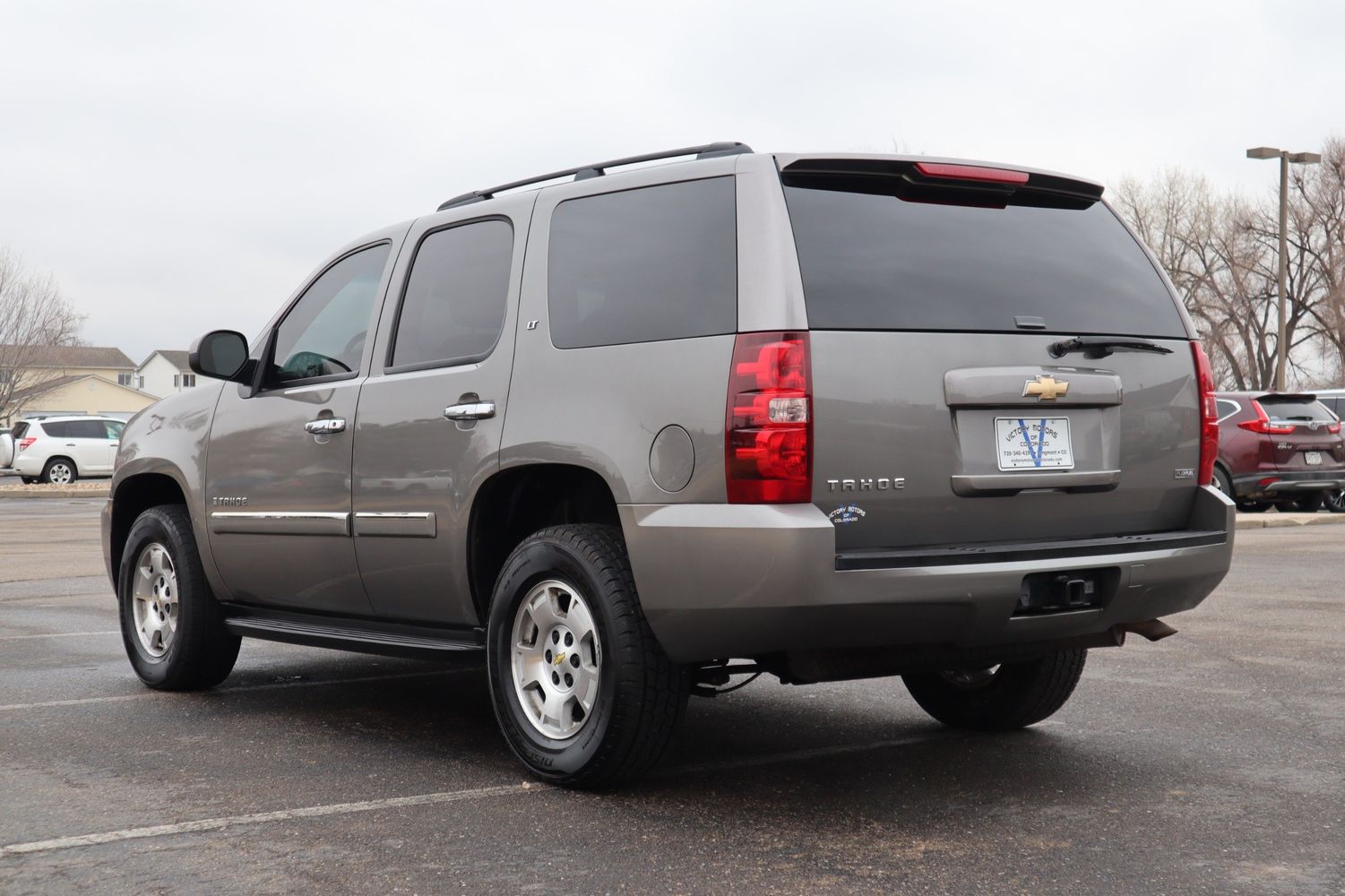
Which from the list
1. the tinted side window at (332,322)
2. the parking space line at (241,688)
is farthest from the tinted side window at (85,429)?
the tinted side window at (332,322)

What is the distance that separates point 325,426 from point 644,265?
1677 millimetres

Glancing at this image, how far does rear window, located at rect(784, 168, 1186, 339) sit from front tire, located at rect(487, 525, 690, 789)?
3.37ft

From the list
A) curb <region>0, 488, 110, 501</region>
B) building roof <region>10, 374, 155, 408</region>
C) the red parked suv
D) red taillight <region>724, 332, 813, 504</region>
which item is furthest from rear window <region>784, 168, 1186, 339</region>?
building roof <region>10, 374, 155, 408</region>

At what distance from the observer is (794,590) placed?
3979 millimetres

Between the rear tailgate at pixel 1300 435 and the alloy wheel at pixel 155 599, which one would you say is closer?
the alloy wheel at pixel 155 599

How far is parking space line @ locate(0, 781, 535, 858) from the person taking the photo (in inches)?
158

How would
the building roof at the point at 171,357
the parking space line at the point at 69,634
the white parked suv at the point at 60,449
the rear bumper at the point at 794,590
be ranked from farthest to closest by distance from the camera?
the building roof at the point at 171,357 → the white parked suv at the point at 60,449 → the parking space line at the point at 69,634 → the rear bumper at the point at 794,590

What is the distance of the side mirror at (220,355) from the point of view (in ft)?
19.9

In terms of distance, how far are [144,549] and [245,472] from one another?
105 cm

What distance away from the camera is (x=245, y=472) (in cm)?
605

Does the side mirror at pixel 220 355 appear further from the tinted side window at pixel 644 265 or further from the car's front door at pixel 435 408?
the tinted side window at pixel 644 265

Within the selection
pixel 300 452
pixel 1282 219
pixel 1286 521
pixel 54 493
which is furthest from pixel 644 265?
pixel 54 493

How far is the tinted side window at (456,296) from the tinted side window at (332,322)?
27 cm

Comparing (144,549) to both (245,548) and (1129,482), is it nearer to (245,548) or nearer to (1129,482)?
(245,548)
